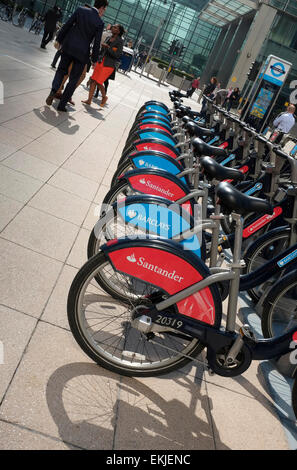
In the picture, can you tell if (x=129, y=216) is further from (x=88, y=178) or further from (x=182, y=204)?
(x=88, y=178)

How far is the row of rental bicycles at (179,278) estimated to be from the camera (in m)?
2.45

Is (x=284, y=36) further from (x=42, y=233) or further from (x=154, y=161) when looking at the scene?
(x=42, y=233)

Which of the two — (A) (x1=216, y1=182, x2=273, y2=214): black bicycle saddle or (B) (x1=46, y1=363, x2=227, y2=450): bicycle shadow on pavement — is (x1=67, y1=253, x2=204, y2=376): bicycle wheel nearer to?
(B) (x1=46, y1=363, x2=227, y2=450): bicycle shadow on pavement

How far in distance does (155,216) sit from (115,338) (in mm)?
860

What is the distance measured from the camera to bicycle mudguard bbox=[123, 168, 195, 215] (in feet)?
12.4

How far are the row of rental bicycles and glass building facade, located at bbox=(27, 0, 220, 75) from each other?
52977 mm

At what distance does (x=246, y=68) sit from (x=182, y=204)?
36.6 m

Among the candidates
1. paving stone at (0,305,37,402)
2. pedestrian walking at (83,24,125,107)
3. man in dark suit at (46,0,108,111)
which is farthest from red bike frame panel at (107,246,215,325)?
pedestrian walking at (83,24,125,107)

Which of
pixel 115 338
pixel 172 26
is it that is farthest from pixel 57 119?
pixel 172 26

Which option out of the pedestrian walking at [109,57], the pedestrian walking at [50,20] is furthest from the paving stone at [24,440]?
the pedestrian walking at [50,20]

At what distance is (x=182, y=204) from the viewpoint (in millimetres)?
3445

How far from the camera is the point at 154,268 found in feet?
8.05

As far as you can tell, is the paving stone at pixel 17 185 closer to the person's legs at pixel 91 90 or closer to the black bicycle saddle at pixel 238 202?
the black bicycle saddle at pixel 238 202
